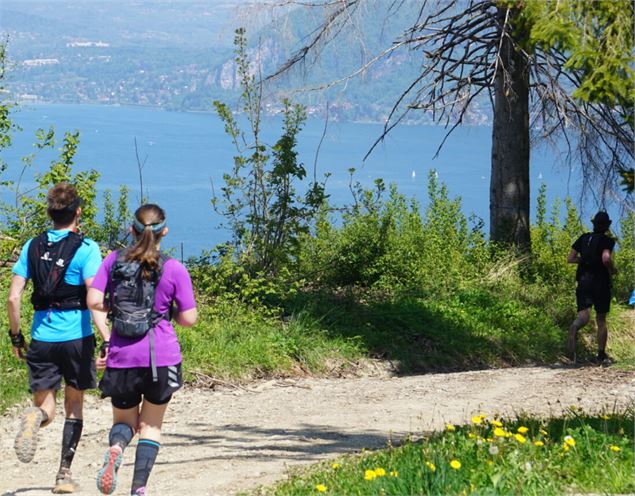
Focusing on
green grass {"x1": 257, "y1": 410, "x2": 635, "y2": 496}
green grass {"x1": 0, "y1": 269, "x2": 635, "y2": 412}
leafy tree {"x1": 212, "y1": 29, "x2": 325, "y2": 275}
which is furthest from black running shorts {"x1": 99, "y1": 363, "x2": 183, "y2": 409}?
leafy tree {"x1": 212, "y1": 29, "x2": 325, "y2": 275}

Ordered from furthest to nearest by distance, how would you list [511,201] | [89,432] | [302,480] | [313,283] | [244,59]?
[511,201]
[313,283]
[244,59]
[89,432]
[302,480]

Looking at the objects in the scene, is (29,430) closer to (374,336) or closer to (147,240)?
(147,240)

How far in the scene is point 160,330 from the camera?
238 inches

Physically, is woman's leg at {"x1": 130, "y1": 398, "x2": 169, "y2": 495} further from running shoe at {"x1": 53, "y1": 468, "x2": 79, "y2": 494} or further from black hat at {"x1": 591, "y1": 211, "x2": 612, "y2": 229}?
black hat at {"x1": 591, "y1": 211, "x2": 612, "y2": 229}

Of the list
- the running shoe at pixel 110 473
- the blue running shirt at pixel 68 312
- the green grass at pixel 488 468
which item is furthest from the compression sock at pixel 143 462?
the blue running shirt at pixel 68 312

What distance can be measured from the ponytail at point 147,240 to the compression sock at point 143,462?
1.03m

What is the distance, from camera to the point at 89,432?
886 centimetres

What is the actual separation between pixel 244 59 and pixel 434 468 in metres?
8.84

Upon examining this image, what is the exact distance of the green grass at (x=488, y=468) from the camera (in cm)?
570

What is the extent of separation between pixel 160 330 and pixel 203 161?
148 feet

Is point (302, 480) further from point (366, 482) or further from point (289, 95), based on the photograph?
point (289, 95)

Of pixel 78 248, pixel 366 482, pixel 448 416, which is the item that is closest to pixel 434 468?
pixel 366 482

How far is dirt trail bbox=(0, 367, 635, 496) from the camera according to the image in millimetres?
7332

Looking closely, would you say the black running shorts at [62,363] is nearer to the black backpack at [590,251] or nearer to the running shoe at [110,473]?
the running shoe at [110,473]
